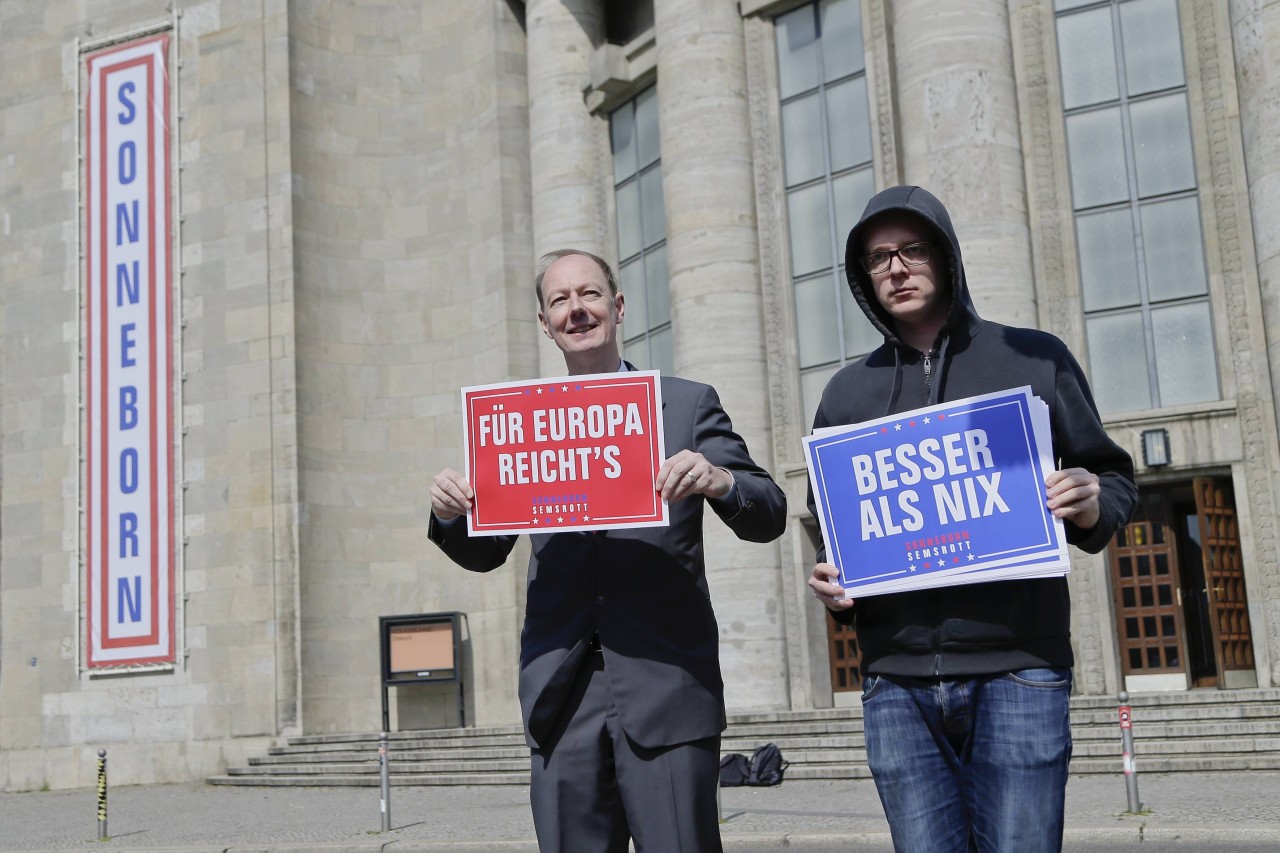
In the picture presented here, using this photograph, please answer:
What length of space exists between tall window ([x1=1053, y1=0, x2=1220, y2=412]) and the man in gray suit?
60.8 ft

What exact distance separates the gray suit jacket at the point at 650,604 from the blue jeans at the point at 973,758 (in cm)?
53

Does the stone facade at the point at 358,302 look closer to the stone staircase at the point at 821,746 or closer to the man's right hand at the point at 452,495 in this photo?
the stone staircase at the point at 821,746

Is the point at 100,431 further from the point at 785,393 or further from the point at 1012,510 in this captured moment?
the point at 1012,510

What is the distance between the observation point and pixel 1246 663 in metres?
20.8

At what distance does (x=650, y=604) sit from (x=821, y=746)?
15425 mm

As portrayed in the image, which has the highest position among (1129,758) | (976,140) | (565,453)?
(976,140)

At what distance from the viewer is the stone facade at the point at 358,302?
2402 cm

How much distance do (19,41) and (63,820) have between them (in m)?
17.9

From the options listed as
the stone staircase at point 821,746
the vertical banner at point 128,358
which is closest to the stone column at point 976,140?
the stone staircase at point 821,746

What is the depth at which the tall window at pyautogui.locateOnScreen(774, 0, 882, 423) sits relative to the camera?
24141 millimetres

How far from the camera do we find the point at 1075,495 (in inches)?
150

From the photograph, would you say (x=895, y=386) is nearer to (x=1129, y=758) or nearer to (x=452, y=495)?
(x=452, y=495)

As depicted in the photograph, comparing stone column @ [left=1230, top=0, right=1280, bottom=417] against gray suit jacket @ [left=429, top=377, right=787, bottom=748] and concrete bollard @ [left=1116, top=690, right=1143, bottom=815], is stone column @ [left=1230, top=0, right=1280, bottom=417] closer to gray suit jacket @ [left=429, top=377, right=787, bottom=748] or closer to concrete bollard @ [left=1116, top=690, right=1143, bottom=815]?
concrete bollard @ [left=1116, top=690, right=1143, bottom=815]

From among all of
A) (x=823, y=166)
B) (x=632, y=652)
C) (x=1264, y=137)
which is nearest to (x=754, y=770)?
(x=1264, y=137)
